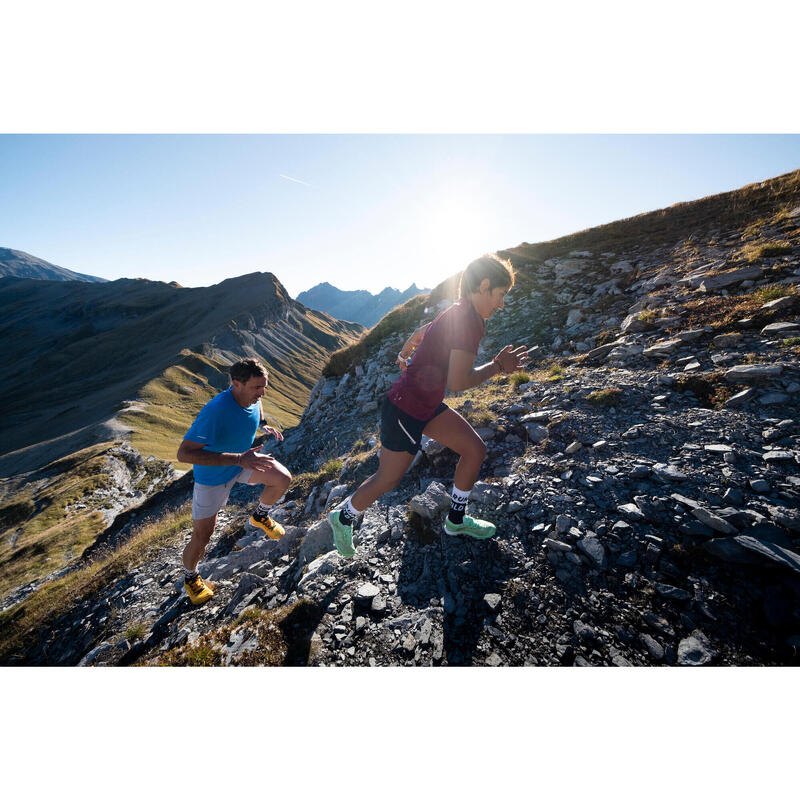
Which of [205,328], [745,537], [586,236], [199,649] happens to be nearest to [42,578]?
[199,649]

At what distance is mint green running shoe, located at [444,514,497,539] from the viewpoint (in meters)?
4.51

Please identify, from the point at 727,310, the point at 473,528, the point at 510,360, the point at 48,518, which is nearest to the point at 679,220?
the point at 727,310

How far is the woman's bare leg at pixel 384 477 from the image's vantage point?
4262mm

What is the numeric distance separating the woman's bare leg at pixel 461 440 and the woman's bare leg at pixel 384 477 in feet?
1.57

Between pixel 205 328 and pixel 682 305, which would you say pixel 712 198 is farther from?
pixel 205 328

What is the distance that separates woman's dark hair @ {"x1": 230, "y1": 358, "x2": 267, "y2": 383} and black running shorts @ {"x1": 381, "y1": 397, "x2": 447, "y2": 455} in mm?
1846

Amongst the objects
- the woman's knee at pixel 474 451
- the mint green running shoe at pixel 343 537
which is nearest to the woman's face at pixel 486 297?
the woman's knee at pixel 474 451

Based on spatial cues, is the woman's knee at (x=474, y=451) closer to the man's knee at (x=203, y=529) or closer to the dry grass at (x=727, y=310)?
the man's knee at (x=203, y=529)

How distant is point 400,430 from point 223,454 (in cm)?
239

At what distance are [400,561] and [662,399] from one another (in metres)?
5.52

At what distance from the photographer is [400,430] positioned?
4180mm

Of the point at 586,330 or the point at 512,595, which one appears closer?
the point at 512,595

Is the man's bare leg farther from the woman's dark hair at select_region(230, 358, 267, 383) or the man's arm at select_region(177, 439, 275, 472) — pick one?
the woman's dark hair at select_region(230, 358, 267, 383)

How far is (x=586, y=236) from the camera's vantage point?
18.6m
